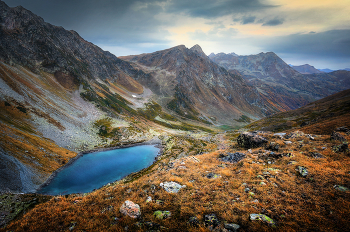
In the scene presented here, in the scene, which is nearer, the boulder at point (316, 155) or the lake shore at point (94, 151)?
the boulder at point (316, 155)

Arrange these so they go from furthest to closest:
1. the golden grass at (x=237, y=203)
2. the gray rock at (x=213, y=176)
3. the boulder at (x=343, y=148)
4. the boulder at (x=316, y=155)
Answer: the boulder at (x=316, y=155)
the gray rock at (x=213, y=176)
the boulder at (x=343, y=148)
the golden grass at (x=237, y=203)

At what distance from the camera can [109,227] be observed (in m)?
9.10

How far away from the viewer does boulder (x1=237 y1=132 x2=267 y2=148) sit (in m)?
26.1

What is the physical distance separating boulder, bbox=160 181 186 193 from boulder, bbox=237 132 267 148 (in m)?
19.5

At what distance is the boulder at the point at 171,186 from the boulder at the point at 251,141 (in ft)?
63.9

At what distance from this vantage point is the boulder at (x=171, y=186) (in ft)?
44.9

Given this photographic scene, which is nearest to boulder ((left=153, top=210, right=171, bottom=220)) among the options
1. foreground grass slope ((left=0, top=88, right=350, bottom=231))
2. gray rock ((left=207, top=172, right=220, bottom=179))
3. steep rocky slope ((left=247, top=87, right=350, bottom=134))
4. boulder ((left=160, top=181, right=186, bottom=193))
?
foreground grass slope ((left=0, top=88, right=350, bottom=231))

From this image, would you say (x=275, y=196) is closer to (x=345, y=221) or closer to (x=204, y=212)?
(x=345, y=221)

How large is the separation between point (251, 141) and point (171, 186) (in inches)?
824

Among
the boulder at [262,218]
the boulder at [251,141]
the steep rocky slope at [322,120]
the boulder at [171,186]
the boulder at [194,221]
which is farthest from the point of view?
the steep rocky slope at [322,120]

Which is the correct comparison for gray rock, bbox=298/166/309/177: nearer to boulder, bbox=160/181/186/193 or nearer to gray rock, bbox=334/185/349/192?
gray rock, bbox=334/185/349/192

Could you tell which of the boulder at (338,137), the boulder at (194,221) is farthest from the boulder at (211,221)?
the boulder at (338,137)

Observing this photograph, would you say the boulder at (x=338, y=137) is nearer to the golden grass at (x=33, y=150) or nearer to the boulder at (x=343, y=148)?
the boulder at (x=343, y=148)

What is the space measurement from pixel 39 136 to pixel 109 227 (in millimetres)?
53717
